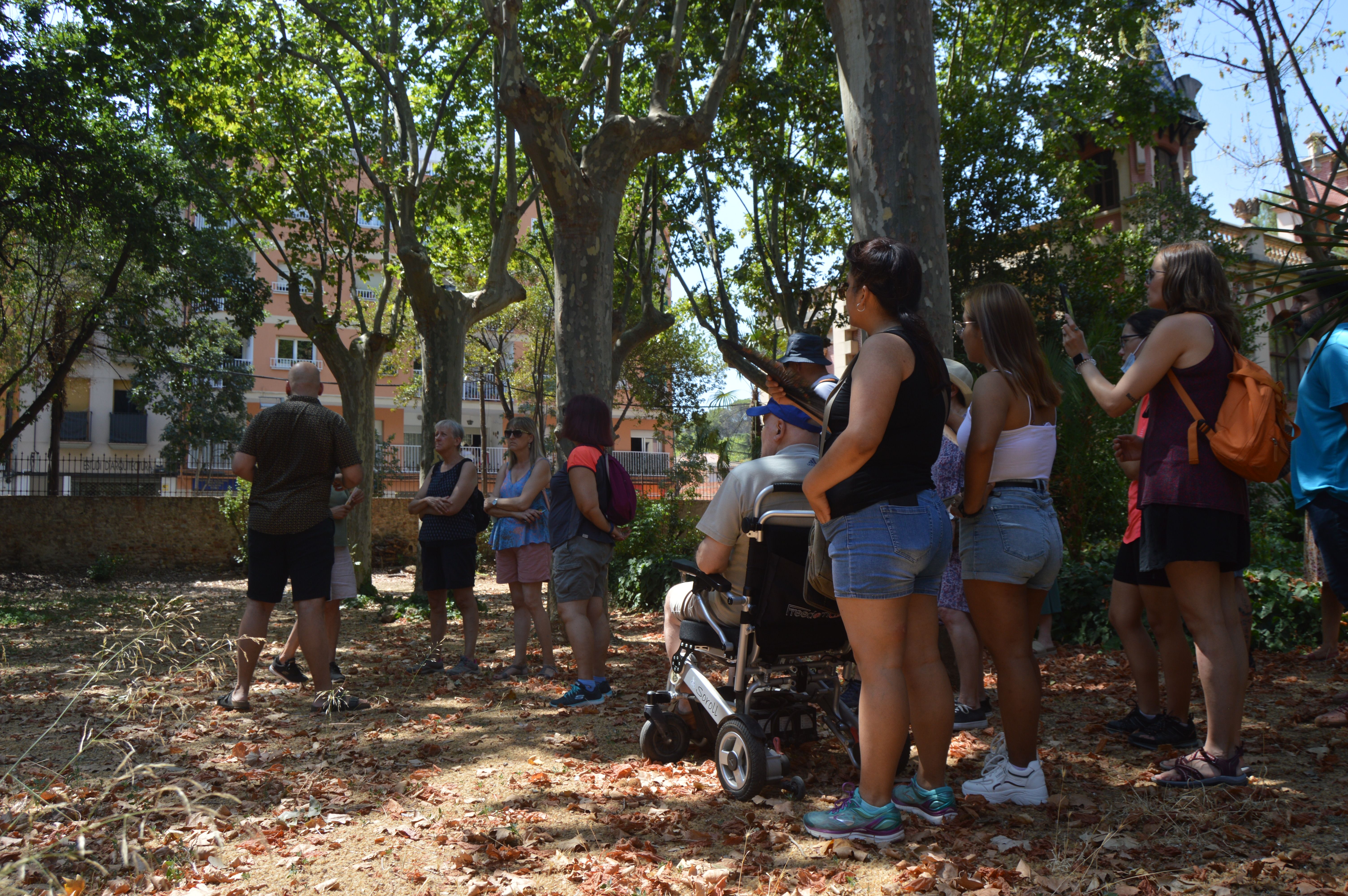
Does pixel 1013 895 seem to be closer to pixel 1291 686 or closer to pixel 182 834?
pixel 182 834

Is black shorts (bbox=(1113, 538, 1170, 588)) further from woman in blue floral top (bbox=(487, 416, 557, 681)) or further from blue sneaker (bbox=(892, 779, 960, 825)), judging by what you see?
woman in blue floral top (bbox=(487, 416, 557, 681))

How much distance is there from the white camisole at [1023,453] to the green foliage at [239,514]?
15753mm

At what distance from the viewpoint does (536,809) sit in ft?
12.4

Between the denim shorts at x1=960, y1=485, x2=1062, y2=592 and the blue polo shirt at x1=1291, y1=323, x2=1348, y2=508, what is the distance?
123 cm

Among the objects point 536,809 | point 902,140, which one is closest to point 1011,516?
point 536,809

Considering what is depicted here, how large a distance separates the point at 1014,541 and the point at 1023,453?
0.34 meters

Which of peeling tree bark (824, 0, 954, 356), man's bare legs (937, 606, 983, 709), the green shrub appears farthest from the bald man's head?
the green shrub

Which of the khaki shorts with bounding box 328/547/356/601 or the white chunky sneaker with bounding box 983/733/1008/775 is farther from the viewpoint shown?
the khaki shorts with bounding box 328/547/356/601

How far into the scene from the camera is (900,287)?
315 centimetres

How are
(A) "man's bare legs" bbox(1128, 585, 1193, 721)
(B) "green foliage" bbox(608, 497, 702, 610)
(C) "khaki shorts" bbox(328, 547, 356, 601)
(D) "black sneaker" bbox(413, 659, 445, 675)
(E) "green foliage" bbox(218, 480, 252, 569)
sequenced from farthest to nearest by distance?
1. (E) "green foliage" bbox(218, 480, 252, 569)
2. (B) "green foliage" bbox(608, 497, 702, 610)
3. (D) "black sneaker" bbox(413, 659, 445, 675)
4. (C) "khaki shorts" bbox(328, 547, 356, 601)
5. (A) "man's bare legs" bbox(1128, 585, 1193, 721)

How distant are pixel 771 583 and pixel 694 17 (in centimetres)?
1008

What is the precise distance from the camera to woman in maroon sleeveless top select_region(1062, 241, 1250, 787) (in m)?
3.39

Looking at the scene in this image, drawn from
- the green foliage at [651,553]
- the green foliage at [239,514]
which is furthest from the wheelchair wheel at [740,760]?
the green foliage at [239,514]

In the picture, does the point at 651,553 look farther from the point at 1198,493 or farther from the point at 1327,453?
the point at 1198,493
